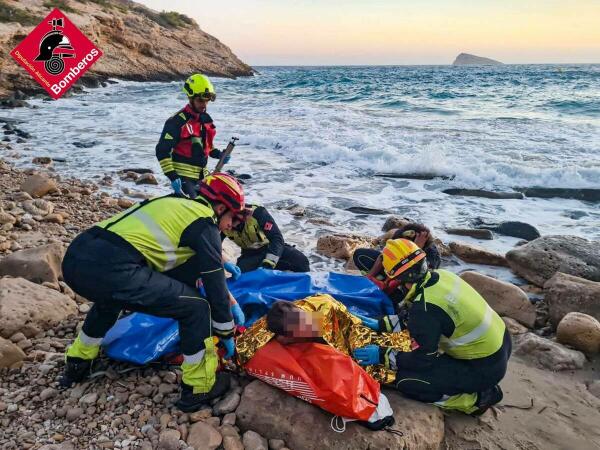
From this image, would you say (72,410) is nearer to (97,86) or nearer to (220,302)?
(220,302)

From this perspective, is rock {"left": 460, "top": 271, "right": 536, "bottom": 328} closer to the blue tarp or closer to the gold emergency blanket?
the blue tarp

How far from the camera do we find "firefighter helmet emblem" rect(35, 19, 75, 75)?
50.9 ft

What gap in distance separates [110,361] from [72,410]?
1.83 ft

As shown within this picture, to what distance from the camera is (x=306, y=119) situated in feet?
61.5

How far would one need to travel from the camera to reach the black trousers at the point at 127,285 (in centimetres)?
283

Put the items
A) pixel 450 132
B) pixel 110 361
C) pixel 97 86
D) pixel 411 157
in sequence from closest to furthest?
pixel 110 361 < pixel 411 157 < pixel 450 132 < pixel 97 86

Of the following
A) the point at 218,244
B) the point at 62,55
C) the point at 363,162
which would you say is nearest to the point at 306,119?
the point at 363,162

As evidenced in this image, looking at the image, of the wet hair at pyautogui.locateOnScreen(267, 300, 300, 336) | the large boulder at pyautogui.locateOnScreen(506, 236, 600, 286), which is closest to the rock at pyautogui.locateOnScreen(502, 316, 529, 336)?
the large boulder at pyautogui.locateOnScreen(506, 236, 600, 286)

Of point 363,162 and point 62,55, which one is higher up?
point 62,55

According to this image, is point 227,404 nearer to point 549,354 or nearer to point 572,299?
point 549,354

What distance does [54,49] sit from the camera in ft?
51.6

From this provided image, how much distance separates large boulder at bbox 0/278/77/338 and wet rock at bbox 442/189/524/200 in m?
7.90

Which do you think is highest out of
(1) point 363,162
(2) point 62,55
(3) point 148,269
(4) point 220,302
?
(2) point 62,55

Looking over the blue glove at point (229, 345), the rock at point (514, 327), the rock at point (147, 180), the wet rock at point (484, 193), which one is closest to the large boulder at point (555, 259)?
the rock at point (514, 327)
